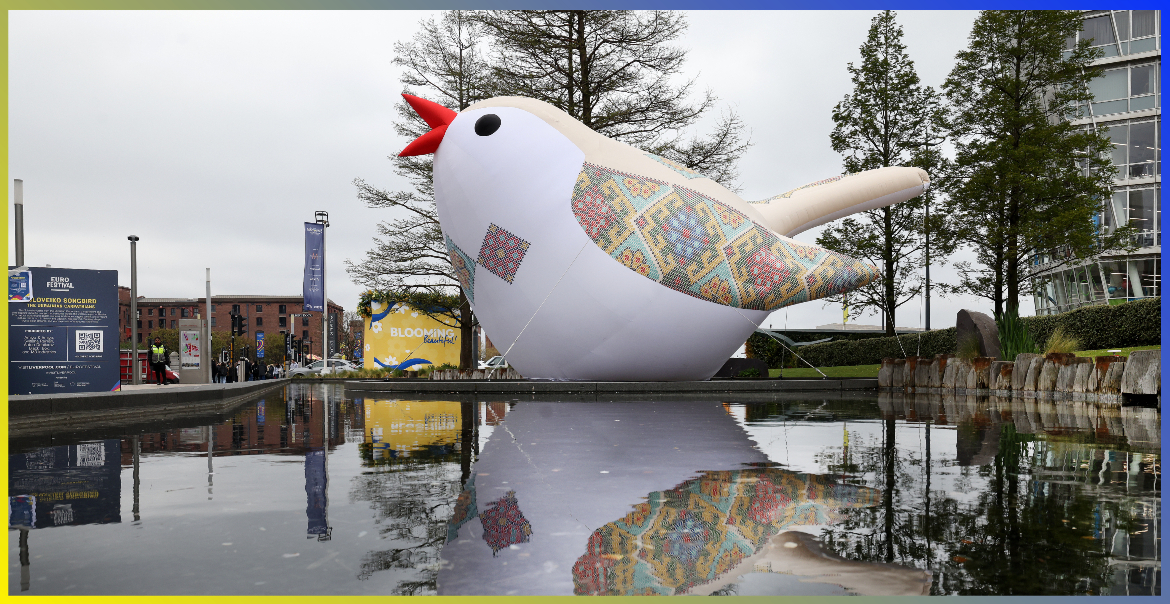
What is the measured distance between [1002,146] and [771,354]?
10.3 metres

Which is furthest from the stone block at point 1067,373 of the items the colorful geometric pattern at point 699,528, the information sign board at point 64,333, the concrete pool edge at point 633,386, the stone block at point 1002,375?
the information sign board at point 64,333

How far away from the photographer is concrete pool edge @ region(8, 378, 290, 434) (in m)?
11.1

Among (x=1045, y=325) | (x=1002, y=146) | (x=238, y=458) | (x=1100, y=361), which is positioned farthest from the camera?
(x=1045, y=325)

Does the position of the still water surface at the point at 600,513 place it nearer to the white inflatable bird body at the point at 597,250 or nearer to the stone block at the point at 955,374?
the white inflatable bird body at the point at 597,250

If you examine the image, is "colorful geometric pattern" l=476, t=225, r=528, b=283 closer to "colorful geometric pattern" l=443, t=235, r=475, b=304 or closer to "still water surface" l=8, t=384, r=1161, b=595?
"colorful geometric pattern" l=443, t=235, r=475, b=304

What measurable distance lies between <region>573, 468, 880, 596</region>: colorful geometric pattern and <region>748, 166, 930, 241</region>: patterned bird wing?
14.8 metres

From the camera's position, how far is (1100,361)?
13461mm

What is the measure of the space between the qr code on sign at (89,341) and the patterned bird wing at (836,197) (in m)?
14.1

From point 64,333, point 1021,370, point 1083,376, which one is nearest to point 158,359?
point 64,333

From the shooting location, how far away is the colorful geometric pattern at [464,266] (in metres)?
17.2

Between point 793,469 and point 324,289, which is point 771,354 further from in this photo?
point 793,469

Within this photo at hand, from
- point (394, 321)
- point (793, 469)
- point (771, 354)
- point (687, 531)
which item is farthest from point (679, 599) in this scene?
point (394, 321)

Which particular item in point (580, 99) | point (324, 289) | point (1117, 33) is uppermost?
point (1117, 33)

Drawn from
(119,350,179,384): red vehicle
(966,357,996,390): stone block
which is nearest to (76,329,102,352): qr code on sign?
(119,350,179,384): red vehicle
